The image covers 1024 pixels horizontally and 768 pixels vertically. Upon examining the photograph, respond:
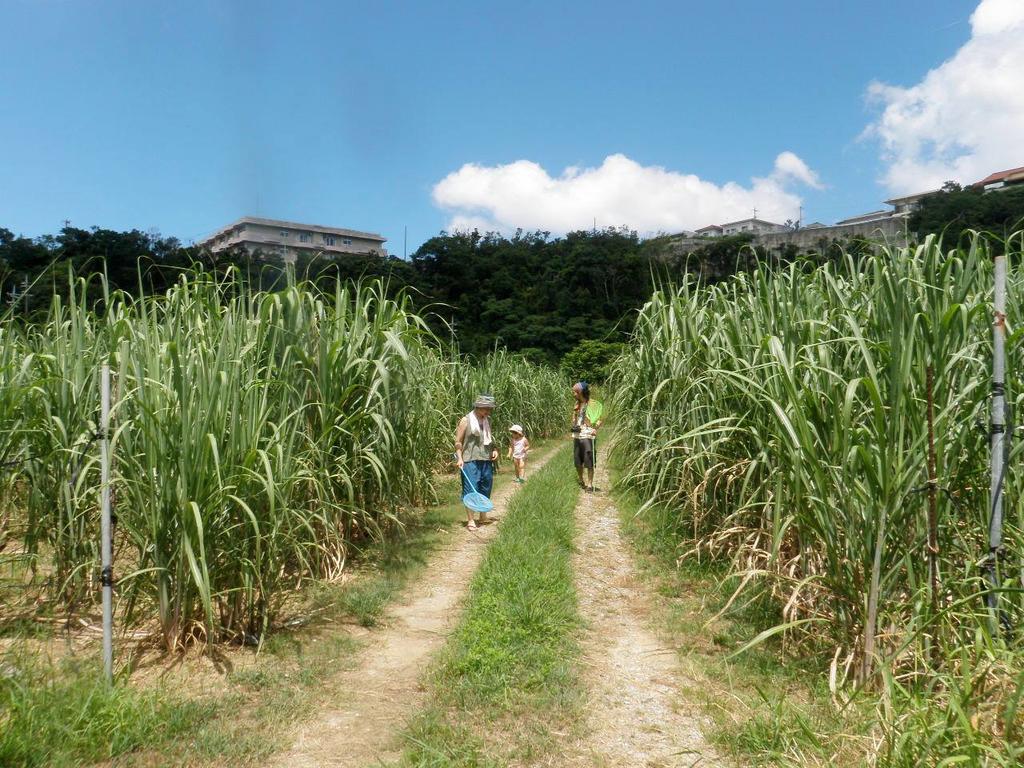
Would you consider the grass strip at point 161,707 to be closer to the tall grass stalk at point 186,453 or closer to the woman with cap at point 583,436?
the tall grass stalk at point 186,453

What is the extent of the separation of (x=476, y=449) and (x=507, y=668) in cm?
375

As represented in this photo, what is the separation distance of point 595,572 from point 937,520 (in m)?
2.76

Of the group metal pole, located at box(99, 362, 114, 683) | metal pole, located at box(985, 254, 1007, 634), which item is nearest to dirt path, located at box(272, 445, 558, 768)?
metal pole, located at box(99, 362, 114, 683)

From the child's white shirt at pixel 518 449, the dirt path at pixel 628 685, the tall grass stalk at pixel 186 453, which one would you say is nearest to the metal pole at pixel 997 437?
the dirt path at pixel 628 685

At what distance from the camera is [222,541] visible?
131 inches

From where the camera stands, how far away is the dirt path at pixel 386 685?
103 inches

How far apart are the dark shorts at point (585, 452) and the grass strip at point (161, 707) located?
4.77 m

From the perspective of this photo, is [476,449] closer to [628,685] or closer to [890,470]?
[628,685]

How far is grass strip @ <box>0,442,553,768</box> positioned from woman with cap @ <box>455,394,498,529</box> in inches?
124

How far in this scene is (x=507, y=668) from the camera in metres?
3.24

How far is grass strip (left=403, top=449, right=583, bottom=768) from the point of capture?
2623mm

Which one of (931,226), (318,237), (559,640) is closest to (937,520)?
(559,640)

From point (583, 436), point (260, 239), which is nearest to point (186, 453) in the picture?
point (260, 239)

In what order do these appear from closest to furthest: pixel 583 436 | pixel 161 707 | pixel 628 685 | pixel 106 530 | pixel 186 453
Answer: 1. pixel 161 707
2. pixel 106 530
3. pixel 186 453
4. pixel 628 685
5. pixel 583 436
